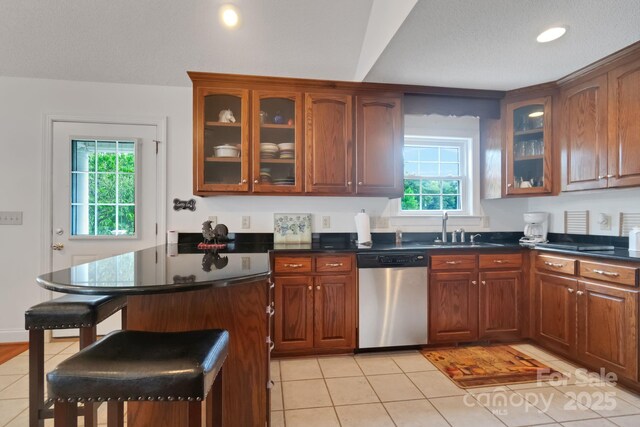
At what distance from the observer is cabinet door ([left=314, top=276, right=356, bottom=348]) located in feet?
8.25

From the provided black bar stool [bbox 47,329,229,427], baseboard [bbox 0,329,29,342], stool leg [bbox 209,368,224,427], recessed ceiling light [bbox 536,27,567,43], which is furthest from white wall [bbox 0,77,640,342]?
black bar stool [bbox 47,329,229,427]

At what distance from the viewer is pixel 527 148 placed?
2977 millimetres

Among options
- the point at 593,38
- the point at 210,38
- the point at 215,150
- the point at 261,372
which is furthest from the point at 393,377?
the point at 210,38

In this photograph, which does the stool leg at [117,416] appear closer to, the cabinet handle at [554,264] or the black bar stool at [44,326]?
the black bar stool at [44,326]

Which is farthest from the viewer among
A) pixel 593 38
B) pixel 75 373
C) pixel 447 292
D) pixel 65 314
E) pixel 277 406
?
pixel 447 292

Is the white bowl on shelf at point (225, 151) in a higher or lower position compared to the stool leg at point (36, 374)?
higher

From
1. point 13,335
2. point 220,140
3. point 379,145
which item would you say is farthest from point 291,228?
point 13,335

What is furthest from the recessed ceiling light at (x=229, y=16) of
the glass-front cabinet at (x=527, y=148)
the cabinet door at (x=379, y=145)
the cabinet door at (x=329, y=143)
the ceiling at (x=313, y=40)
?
the glass-front cabinet at (x=527, y=148)

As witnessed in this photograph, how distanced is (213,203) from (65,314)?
165cm

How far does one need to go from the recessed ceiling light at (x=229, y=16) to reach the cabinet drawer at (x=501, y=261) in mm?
2753

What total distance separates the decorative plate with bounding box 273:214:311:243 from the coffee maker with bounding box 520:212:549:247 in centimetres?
209

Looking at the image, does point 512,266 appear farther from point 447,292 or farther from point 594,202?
point 594,202

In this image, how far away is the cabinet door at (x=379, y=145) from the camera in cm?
277

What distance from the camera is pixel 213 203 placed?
2.96 meters
